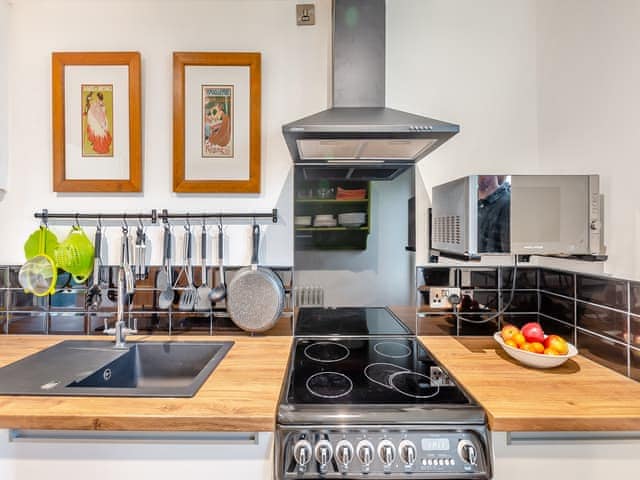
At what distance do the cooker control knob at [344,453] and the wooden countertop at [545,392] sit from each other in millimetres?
370

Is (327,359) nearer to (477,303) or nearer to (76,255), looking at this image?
(477,303)

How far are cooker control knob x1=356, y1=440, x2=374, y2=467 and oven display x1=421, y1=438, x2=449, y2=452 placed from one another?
14 cm

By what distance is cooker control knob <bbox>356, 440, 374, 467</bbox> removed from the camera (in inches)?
35.3

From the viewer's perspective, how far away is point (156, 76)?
1.58 meters

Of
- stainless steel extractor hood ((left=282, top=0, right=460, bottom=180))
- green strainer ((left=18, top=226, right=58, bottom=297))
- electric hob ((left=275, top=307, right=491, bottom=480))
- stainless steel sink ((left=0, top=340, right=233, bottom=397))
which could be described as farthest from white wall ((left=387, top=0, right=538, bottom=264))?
green strainer ((left=18, top=226, right=58, bottom=297))

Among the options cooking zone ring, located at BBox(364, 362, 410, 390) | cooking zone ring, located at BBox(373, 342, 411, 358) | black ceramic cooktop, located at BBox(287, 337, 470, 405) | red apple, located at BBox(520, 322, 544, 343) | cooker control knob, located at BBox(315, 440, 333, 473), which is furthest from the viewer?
cooking zone ring, located at BBox(373, 342, 411, 358)

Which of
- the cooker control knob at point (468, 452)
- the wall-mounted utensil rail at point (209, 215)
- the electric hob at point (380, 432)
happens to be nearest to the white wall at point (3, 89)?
the wall-mounted utensil rail at point (209, 215)

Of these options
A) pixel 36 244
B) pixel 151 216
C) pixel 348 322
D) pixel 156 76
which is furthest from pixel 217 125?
pixel 348 322

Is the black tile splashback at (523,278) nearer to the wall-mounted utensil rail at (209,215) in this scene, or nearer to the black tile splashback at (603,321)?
the black tile splashback at (603,321)

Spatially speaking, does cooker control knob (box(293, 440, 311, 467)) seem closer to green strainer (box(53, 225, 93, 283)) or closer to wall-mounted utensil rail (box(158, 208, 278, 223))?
wall-mounted utensil rail (box(158, 208, 278, 223))

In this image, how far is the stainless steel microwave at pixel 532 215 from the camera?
117 cm

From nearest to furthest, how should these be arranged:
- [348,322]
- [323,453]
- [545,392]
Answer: [323,453], [545,392], [348,322]

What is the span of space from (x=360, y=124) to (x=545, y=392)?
3.17 ft

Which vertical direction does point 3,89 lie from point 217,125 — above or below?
above
